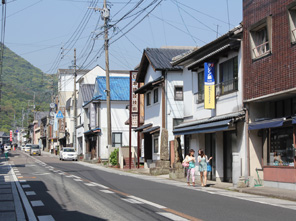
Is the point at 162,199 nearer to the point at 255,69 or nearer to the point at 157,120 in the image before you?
the point at 255,69

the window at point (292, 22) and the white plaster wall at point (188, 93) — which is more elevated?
the window at point (292, 22)

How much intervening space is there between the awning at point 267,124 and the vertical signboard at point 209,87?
3.79 m

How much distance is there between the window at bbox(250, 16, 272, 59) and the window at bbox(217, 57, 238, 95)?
1.93m

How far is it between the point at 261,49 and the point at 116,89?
35877mm

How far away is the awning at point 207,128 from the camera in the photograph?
21061 millimetres

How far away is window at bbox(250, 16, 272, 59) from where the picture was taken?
1880 cm

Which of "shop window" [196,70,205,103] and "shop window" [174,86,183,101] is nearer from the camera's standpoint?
"shop window" [196,70,205,103]

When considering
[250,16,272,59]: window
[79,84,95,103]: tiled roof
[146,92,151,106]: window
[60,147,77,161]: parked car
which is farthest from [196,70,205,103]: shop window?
[79,84,95,103]: tiled roof

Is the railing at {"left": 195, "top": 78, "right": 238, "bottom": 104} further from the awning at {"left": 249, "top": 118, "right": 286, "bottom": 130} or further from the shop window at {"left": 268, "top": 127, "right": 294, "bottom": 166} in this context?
the shop window at {"left": 268, "top": 127, "right": 294, "bottom": 166}

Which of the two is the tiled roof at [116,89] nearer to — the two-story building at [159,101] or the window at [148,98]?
the two-story building at [159,101]

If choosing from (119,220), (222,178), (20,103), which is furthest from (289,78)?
(20,103)

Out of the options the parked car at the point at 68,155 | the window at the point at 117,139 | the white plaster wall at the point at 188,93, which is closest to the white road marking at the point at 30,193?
the white plaster wall at the point at 188,93

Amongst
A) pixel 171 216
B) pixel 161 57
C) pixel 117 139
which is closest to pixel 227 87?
pixel 161 57

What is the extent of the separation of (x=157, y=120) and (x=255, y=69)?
595 inches
